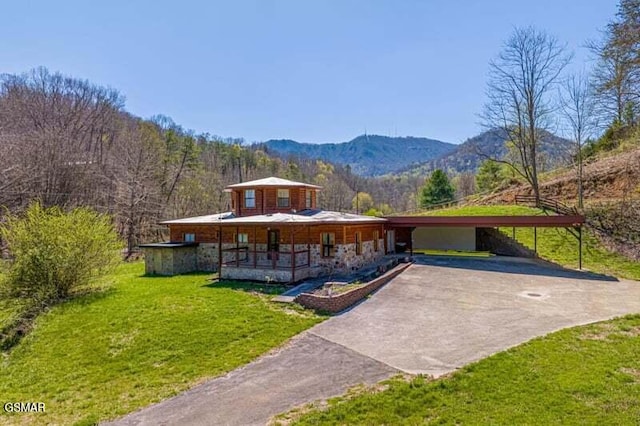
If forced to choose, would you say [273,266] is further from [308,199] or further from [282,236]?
[308,199]

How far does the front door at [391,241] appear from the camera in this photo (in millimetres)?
24309

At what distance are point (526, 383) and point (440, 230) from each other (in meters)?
22.1

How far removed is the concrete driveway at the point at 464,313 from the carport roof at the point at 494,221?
7.86 feet

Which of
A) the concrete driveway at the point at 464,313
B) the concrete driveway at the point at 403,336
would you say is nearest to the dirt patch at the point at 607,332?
the concrete driveway at the point at 464,313

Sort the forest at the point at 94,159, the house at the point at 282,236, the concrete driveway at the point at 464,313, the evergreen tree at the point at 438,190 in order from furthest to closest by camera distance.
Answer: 1. the evergreen tree at the point at 438,190
2. the forest at the point at 94,159
3. the house at the point at 282,236
4. the concrete driveway at the point at 464,313

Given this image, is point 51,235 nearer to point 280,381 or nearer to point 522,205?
point 280,381

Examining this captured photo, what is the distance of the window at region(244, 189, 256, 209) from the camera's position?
21.0m

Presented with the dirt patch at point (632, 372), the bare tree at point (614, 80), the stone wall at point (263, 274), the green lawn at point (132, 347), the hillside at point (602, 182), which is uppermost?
the bare tree at point (614, 80)

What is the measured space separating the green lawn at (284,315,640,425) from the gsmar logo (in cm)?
565

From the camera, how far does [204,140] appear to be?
64.6 metres

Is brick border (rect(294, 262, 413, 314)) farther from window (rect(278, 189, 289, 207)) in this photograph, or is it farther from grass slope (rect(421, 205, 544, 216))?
grass slope (rect(421, 205, 544, 216))

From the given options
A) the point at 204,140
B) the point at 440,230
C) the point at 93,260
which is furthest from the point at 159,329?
the point at 204,140

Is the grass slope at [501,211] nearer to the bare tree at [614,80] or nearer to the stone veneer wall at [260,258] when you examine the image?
the stone veneer wall at [260,258]

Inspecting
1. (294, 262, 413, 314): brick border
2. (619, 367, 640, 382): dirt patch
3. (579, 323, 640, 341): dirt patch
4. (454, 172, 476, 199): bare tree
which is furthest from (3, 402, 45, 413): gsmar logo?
(454, 172, 476, 199): bare tree
